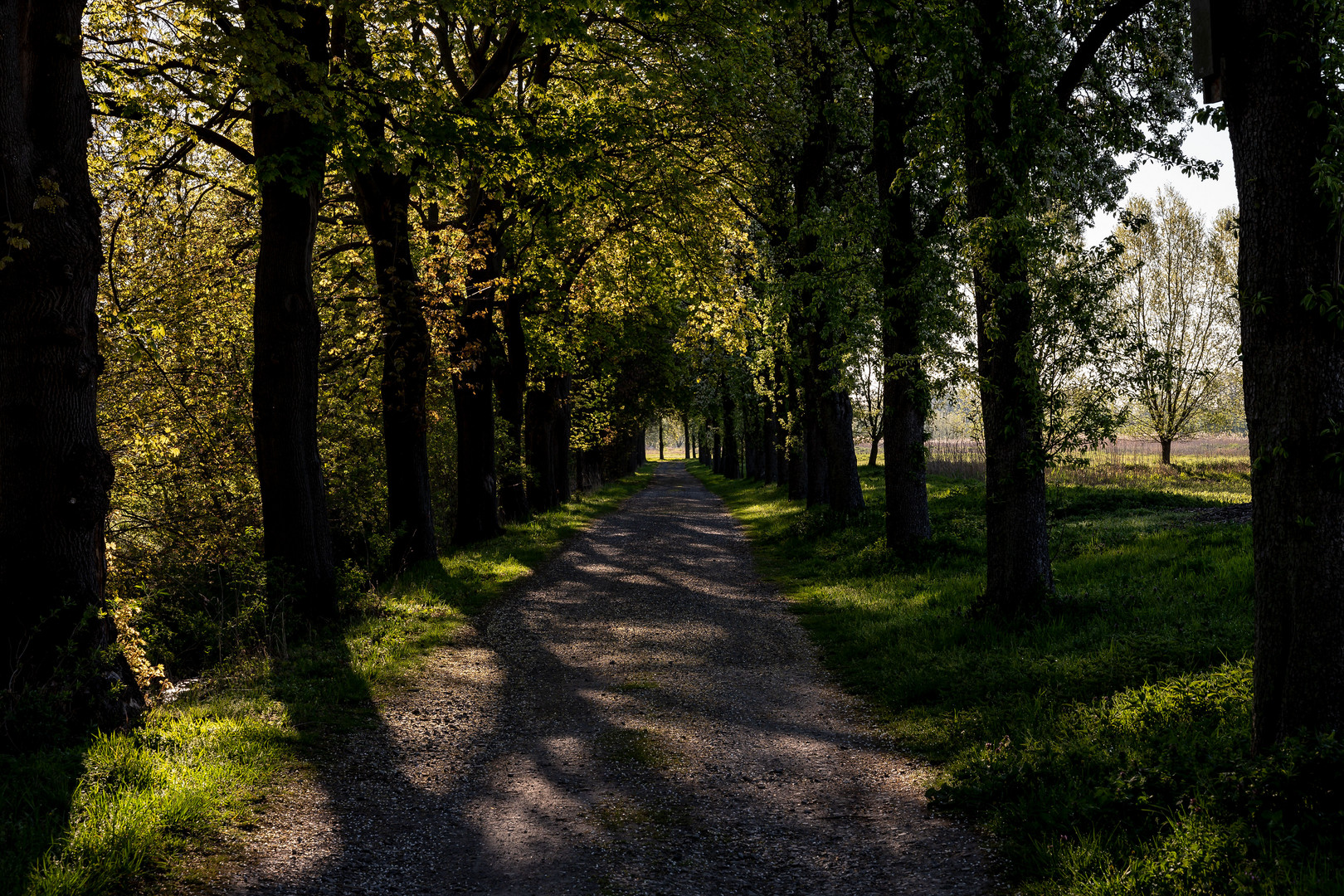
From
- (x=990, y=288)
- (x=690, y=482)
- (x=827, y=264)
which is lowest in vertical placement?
(x=690, y=482)

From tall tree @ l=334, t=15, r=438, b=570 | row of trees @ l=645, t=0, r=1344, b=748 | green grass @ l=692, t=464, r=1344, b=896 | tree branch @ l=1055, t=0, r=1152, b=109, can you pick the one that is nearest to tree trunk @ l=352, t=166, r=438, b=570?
tall tree @ l=334, t=15, r=438, b=570

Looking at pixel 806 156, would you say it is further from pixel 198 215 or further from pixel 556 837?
pixel 556 837

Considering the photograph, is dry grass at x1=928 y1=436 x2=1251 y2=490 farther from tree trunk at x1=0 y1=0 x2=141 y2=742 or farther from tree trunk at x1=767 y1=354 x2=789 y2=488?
tree trunk at x1=0 y1=0 x2=141 y2=742

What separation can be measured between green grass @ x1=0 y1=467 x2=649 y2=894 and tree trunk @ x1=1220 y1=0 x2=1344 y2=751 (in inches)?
A: 238

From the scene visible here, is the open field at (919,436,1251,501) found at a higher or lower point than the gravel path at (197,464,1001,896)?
higher

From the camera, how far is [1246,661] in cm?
641

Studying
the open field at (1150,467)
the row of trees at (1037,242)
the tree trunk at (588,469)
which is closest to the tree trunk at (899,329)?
the row of trees at (1037,242)

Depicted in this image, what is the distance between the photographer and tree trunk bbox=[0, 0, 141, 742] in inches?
230

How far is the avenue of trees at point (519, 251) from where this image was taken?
14.2ft

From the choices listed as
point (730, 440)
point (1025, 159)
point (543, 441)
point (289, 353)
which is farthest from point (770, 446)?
point (1025, 159)

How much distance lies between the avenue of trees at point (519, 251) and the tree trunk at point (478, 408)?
0.08 metres

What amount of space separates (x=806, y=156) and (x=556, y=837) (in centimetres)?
1598

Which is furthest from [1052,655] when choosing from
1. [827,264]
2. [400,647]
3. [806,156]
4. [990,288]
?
[806,156]

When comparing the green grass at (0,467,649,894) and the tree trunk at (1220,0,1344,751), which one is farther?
the green grass at (0,467,649,894)
